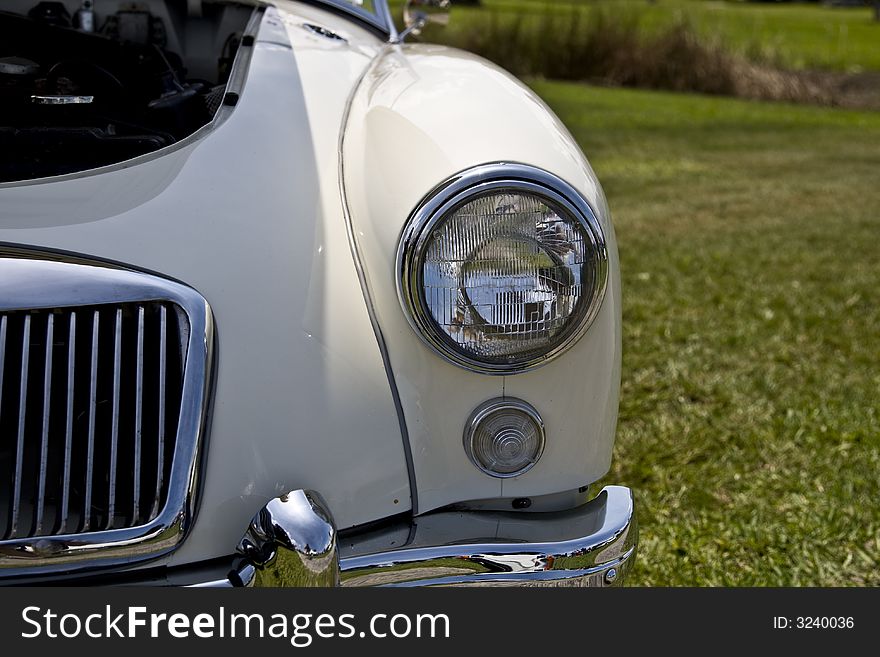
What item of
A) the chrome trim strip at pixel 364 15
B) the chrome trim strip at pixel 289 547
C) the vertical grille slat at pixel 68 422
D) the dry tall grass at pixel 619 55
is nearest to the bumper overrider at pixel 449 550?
the chrome trim strip at pixel 289 547

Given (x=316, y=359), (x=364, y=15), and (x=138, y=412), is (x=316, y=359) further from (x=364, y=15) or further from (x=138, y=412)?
(x=364, y=15)

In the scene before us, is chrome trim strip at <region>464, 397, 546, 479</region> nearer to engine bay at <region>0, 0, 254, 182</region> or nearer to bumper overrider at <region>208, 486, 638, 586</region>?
bumper overrider at <region>208, 486, 638, 586</region>

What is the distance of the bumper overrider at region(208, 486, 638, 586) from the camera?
1310 mm

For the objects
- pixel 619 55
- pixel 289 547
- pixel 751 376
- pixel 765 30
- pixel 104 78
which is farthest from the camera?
pixel 765 30

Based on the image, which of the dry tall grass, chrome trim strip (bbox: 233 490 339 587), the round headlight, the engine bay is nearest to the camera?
chrome trim strip (bbox: 233 490 339 587)

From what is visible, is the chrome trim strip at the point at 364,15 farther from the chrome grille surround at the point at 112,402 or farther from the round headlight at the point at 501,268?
the chrome grille surround at the point at 112,402

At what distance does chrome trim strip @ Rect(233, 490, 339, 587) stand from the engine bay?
2.56ft

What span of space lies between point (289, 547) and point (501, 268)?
21.3 inches

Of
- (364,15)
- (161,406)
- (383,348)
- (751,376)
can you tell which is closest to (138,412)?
(161,406)

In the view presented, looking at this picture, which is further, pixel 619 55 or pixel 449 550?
pixel 619 55

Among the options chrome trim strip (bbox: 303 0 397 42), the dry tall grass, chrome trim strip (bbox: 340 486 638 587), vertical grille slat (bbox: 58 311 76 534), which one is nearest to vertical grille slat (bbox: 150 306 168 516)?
vertical grille slat (bbox: 58 311 76 534)

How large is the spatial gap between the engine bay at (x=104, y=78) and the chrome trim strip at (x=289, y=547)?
30.7 inches

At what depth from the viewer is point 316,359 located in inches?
56.1

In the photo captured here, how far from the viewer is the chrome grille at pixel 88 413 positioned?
1.34 meters
